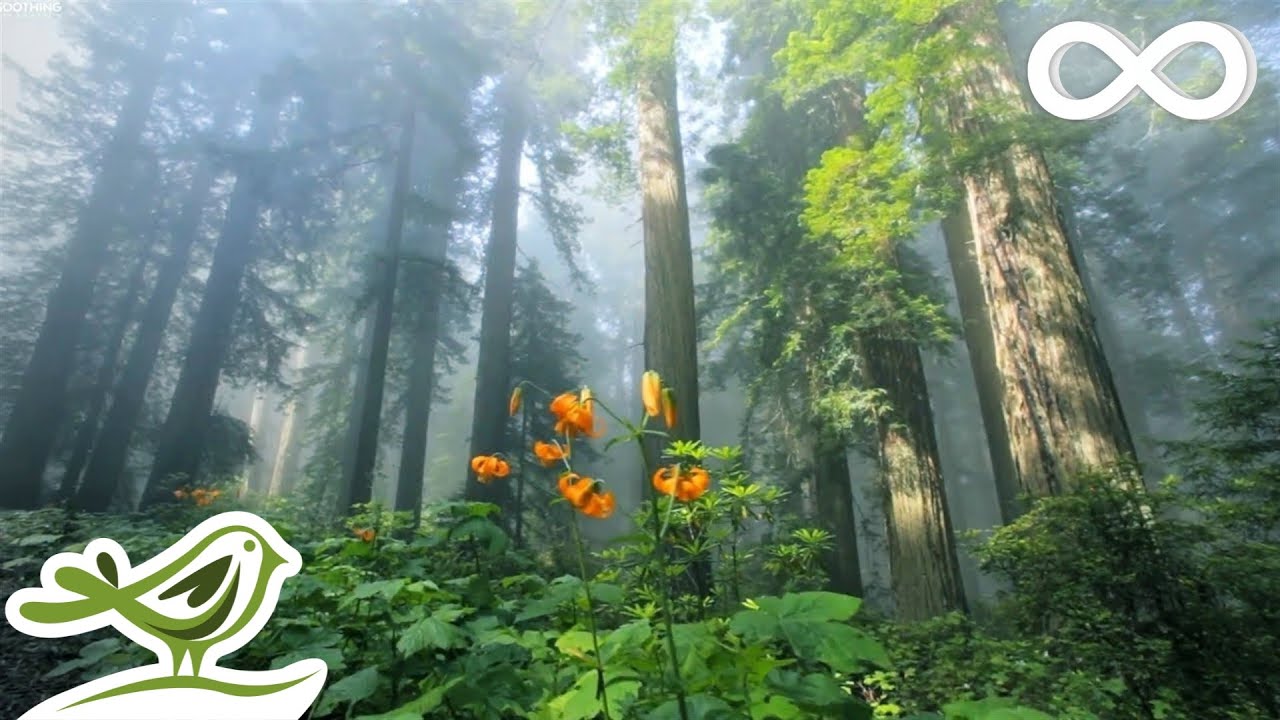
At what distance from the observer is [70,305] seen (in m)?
9.20

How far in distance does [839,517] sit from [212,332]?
1067 centimetres

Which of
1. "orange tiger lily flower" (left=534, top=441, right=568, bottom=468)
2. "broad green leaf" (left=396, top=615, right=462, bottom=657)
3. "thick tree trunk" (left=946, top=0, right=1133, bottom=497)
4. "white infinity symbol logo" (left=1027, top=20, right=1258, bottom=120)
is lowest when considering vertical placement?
"broad green leaf" (left=396, top=615, right=462, bottom=657)

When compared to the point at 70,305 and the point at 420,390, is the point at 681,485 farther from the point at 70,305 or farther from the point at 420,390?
the point at 70,305

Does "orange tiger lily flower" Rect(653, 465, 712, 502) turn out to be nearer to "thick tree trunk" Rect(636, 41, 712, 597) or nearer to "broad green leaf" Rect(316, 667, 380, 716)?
"broad green leaf" Rect(316, 667, 380, 716)

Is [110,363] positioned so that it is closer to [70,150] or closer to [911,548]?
[70,150]

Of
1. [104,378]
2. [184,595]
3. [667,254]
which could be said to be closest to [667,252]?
[667,254]

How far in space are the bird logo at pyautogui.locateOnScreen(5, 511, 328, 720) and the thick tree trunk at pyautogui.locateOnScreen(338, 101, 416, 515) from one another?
709 centimetres

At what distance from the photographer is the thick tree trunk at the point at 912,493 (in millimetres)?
4645

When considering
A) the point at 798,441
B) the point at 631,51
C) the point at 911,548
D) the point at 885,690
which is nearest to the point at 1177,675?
the point at 885,690

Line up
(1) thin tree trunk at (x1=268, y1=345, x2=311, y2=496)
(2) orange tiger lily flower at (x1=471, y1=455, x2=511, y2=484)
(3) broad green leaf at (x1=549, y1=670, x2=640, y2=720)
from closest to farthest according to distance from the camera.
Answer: (3) broad green leaf at (x1=549, y1=670, x2=640, y2=720)
(2) orange tiger lily flower at (x1=471, y1=455, x2=511, y2=484)
(1) thin tree trunk at (x1=268, y1=345, x2=311, y2=496)

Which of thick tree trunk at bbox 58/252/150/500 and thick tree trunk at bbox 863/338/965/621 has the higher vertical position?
thick tree trunk at bbox 58/252/150/500

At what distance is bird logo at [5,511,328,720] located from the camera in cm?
142

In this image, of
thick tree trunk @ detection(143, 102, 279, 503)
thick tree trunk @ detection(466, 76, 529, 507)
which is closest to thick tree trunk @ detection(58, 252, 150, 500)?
thick tree trunk @ detection(143, 102, 279, 503)

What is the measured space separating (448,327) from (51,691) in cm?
1261
